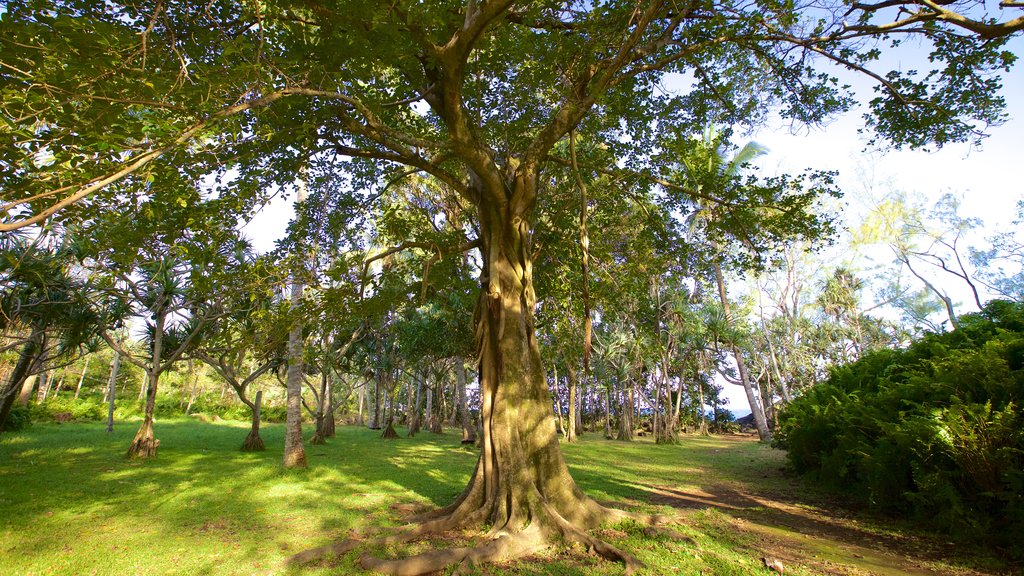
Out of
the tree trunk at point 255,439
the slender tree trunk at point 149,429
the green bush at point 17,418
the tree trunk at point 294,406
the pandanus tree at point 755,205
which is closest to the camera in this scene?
the pandanus tree at point 755,205

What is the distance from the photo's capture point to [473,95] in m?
7.89

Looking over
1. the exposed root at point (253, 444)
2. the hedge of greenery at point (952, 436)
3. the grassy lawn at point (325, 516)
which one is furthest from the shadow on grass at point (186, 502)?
the hedge of greenery at point (952, 436)

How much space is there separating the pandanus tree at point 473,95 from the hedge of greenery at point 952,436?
2.70 m

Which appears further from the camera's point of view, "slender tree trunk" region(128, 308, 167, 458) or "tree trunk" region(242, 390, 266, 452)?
"tree trunk" region(242, 390, 266, 452)

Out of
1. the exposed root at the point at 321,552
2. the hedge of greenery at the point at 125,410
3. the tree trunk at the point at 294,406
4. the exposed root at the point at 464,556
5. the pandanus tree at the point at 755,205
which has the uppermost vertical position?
the pandanus tree at the point at 755,205

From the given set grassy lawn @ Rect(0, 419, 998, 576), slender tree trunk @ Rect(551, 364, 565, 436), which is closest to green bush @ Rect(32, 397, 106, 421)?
grassy lawn @ Rect(0, 419, 998, 576)

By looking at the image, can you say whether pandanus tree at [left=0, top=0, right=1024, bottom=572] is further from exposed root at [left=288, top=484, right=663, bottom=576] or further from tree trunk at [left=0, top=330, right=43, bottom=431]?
tree trunk at [left=0, top=330, right=43, bottom=431]

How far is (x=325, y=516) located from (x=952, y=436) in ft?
24.0

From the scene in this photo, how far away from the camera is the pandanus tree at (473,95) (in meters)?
3.09

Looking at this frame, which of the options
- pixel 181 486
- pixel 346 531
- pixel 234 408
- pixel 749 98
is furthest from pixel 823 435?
pixel 234 408

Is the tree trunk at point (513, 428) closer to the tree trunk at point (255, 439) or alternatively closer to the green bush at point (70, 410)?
the tree trunk at point (255, 439)

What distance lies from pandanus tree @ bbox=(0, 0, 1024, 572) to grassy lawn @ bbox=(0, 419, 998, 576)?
3.31 feet

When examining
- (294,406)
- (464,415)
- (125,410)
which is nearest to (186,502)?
(294,406)

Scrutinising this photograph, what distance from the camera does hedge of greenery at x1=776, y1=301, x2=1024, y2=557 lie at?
427cm
